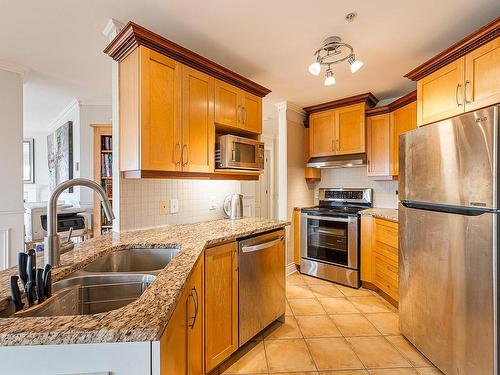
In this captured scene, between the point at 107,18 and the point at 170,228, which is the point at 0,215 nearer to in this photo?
the point at 170,228

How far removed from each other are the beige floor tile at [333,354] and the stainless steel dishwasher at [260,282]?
391 mm

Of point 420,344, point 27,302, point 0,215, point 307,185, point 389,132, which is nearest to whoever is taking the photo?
point 27,302

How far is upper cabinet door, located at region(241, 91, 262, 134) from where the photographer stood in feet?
8.34

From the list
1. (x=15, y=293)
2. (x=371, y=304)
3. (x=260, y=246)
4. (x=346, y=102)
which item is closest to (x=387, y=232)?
(x=371, y=304)

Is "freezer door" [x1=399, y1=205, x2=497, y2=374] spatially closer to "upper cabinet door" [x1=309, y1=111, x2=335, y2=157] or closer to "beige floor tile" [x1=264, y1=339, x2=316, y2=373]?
"beige floor tile" [x1=264, y1=339, x2=316, y2=373]

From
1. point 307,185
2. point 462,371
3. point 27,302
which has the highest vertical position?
point 307,185

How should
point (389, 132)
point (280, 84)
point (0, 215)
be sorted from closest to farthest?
point (0, 215), point (280, 84), point (389, 132)

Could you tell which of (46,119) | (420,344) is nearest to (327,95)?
(420,344)

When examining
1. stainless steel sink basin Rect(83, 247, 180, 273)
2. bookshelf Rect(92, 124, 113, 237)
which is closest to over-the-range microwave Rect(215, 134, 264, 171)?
stainless steel sink basin Rect(83, 247, 180, 273)

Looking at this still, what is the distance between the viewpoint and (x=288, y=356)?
6.47 ft

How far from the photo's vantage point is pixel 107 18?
179 centimetres

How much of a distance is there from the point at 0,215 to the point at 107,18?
2132mm

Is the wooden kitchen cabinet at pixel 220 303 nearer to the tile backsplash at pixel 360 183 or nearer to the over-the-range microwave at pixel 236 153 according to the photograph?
the over-the-range microwave at pixel 236 153

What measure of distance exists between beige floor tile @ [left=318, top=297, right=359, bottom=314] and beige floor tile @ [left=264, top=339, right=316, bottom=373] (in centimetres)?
67
